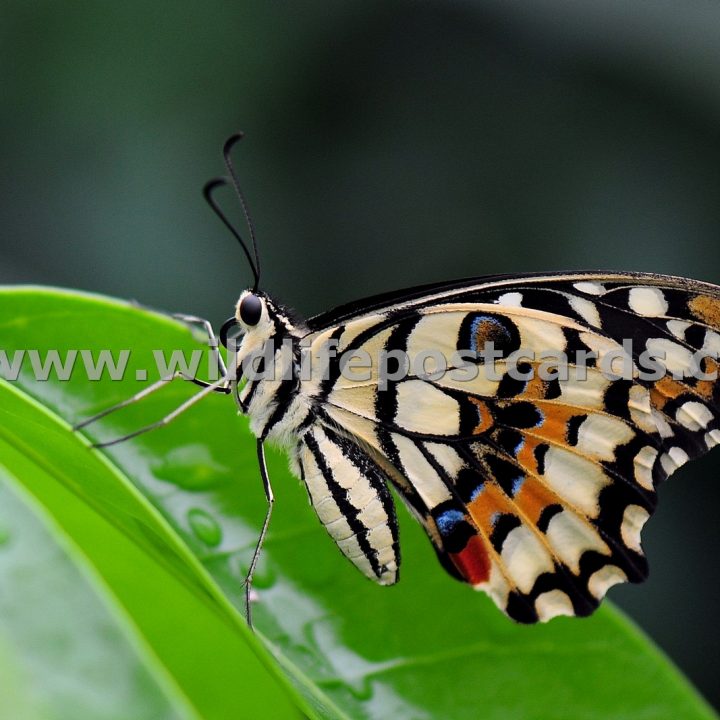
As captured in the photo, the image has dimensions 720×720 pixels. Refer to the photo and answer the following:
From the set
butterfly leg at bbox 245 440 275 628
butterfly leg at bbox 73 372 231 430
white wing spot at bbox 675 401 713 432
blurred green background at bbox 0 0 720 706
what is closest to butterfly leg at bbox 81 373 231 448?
butterfly leg at bbox 73 372 231 430

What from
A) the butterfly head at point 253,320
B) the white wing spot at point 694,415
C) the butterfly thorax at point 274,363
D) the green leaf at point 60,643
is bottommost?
the white wing spot at point 694,415

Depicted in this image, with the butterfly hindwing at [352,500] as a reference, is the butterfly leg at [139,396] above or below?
above

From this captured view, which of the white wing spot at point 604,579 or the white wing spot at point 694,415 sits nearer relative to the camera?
the white wing spot at point 604,579

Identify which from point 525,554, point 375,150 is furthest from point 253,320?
point 375,150

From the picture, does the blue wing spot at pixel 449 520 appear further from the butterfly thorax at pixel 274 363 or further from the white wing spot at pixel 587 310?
the white wing spot at pixel 587 310

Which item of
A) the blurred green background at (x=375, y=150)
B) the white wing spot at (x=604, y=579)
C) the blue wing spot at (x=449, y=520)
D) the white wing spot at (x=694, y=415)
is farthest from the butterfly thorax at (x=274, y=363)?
the blurred green background at (x=375, y=150)

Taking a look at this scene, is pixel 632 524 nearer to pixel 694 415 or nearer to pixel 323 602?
pixel 694 415
